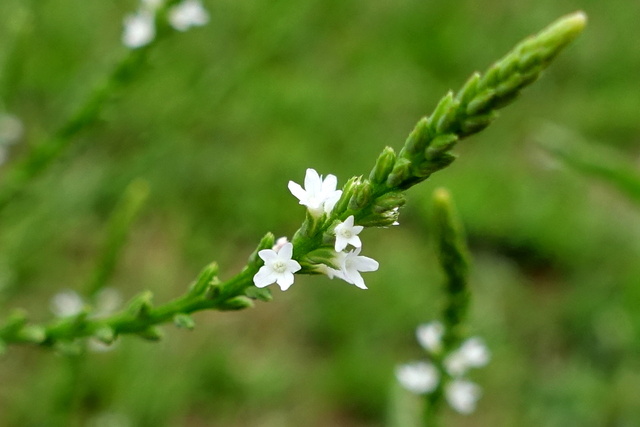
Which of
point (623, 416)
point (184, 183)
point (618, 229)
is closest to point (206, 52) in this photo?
point (184, 183)

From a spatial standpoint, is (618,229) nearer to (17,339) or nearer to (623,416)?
(623,416)

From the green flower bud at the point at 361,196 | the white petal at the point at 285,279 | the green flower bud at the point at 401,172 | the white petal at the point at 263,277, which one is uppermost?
the green flower bud at the point at 401,172

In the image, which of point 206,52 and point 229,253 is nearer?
point 229,253

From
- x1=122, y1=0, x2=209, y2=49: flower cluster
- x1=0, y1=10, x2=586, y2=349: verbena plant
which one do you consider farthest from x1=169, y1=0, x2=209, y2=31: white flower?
x1=0, y1=10, x2=586, y2=349: verbena plant

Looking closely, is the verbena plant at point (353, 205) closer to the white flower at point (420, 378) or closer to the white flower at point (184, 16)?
the white flower at point (420, 378)

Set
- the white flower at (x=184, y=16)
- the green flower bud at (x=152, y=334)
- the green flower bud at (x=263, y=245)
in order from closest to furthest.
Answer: the green flower bud at (x=263, y=245) < the green flower bud at (x=152, y=334) < the white flower at (x=184, y=16)

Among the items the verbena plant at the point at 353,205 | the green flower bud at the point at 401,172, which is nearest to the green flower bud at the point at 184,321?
the verbena plant at the point at 353,205
